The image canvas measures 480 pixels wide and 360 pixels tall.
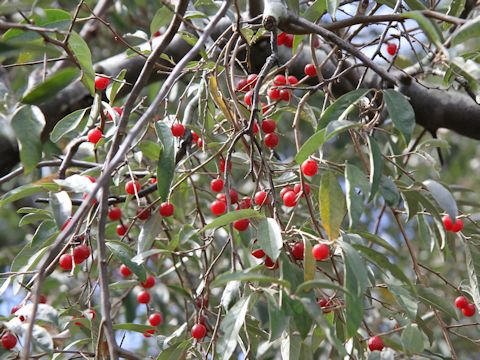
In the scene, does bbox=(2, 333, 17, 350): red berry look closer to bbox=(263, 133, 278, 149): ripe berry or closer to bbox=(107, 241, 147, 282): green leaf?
bbox=(107, 241, 147, 282): green leaf

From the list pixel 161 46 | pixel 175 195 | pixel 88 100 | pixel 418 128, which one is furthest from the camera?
pixel 418 128

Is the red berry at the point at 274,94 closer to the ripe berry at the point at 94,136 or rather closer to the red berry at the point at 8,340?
the ripe berry at the point at 94,136

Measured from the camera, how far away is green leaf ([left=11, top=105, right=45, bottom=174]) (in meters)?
0.81

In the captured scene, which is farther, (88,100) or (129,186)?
(88,100)

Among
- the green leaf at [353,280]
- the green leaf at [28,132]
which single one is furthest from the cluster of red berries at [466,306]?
the green leaf at [28,132]

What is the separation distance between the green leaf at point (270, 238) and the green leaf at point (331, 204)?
63 millimetres

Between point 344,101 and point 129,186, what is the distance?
1.31 ft

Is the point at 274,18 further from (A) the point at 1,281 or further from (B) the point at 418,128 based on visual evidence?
(B) the point at 418,128

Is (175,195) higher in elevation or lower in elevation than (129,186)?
lower

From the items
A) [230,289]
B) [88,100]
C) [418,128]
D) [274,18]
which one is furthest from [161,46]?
[418,128]

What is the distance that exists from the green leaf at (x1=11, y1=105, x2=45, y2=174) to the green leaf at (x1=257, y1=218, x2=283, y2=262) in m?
0.27

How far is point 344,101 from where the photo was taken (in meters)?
0.94

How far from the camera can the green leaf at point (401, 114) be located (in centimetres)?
88

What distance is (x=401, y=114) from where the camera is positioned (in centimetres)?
89
